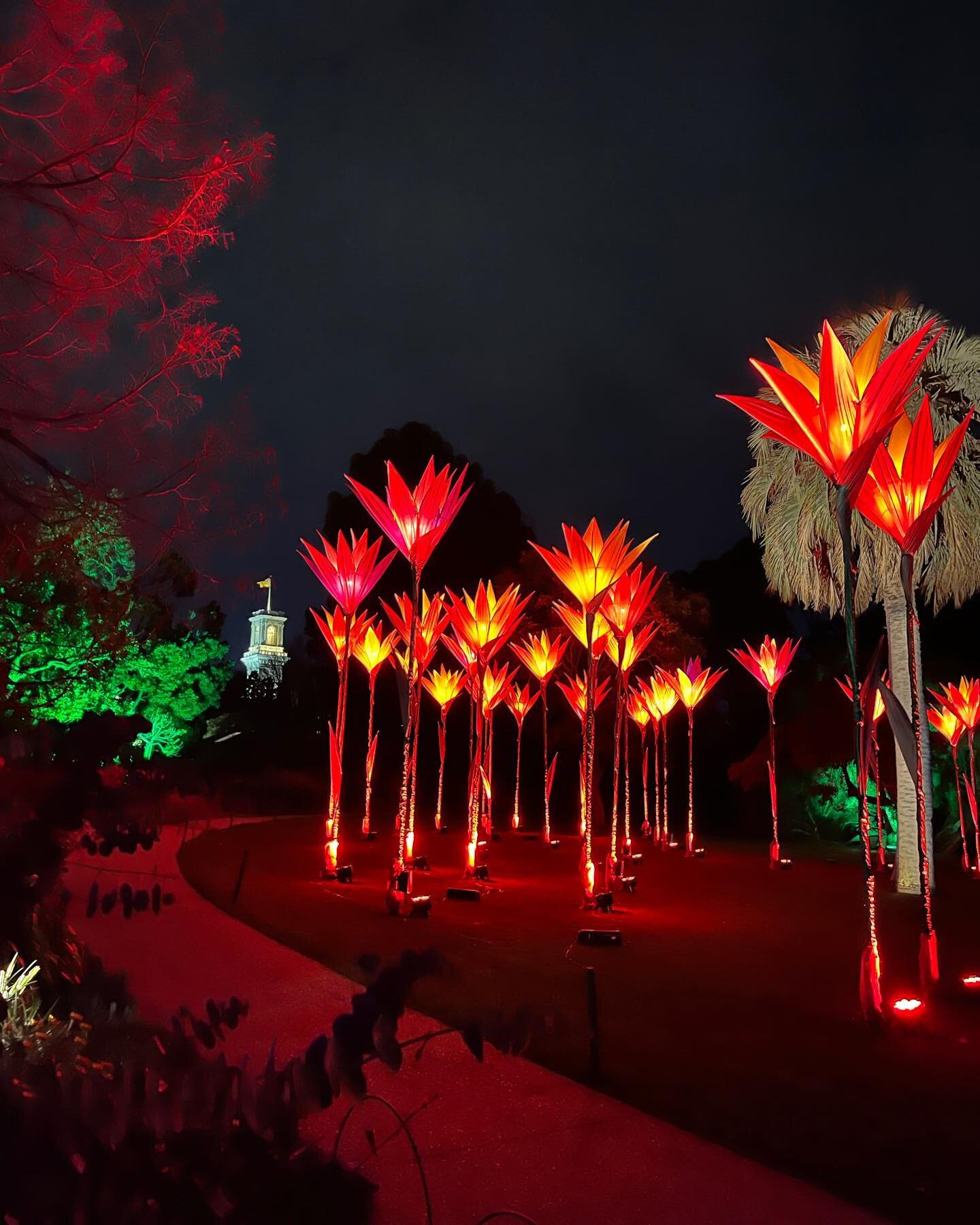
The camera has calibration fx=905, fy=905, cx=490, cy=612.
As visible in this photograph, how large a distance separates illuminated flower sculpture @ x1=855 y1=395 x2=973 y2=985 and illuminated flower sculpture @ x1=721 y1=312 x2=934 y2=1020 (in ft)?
2.48

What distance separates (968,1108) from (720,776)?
82.4 feet

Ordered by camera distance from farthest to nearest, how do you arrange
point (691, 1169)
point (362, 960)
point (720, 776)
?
point (720, 776) < point (691, 1169) < point (362, 960)

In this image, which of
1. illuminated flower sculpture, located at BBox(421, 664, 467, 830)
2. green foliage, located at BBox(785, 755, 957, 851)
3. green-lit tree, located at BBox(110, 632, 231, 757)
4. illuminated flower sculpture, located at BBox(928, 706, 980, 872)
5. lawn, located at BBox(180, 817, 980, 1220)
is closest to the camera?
lawn, located at BBox(180, 817, 980, 1220)

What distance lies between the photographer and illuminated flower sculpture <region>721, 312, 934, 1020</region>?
19.2 ft

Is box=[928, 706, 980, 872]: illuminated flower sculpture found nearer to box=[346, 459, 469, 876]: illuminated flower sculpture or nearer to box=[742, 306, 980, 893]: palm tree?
box=[742, 306, 980, 893]: palm tree

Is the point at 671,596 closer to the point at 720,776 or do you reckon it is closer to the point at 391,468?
the point at 720,776

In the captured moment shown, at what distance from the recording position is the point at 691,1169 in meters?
3.62

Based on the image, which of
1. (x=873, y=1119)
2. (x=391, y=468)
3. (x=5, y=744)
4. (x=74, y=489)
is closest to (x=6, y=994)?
(x=5, y=744)

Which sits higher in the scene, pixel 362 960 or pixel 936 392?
pixel 936 392

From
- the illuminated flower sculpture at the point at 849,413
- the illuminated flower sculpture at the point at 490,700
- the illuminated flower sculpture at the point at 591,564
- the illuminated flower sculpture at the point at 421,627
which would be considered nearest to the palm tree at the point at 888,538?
the illuminated flower sculpture at the point at 591,564

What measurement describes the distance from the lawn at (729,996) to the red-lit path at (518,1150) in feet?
0.76

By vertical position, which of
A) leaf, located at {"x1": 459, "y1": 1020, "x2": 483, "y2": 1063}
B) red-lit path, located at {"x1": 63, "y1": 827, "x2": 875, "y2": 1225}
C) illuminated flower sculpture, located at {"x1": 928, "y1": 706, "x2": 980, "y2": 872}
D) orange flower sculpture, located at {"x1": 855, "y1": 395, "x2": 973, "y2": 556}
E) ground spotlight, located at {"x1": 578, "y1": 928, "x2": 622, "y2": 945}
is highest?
orange flower sculpture, located at {"x1": 855, "y1": 395, "x2": 973, "y2": 556}

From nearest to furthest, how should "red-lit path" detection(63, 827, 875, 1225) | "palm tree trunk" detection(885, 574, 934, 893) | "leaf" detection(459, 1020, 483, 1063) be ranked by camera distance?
"leaf" detection(459, 1020, 483, 1063) → "red-lit path" detection(63, 827, 875, 1225) → "palm tree trunk" detection(885, 574, 934, 893)

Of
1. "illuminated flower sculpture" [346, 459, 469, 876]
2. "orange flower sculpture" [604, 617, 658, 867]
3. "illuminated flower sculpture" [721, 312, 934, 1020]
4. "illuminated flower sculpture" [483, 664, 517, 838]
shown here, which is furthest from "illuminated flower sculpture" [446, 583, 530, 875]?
"illuminated flower sculpture" [721, 312, 934, 1020]
